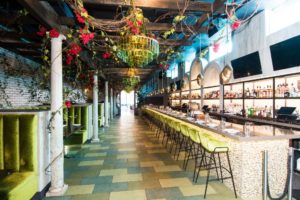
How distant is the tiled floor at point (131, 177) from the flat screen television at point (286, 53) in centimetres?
258

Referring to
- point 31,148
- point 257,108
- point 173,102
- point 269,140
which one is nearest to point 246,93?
point 257,108

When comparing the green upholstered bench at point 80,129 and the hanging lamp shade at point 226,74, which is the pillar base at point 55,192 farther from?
the hanging lamp shade at point 226,74

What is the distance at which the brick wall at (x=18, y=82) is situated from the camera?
16.5 ft

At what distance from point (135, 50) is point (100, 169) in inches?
103

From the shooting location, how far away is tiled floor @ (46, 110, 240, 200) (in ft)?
10.4

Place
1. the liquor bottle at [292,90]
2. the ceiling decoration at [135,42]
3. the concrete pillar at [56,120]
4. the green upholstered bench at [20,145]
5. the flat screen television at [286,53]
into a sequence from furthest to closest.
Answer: the liquor bottle at [292,90]
the flat screen television at [286,53]
the concrete pillar at [56,120]
the green upholstered bench at [20,145]
the ceiling decoration at [135,42]

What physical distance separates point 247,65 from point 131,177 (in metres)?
3.96

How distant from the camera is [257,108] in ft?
18.0

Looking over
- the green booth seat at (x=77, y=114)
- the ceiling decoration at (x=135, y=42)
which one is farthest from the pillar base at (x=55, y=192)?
the green booth seat at (x=77, y=114)

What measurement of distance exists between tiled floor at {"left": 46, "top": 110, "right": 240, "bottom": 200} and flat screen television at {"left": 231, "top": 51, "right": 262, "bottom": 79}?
2810mm

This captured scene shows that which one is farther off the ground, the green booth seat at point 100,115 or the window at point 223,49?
the window at point 223,49

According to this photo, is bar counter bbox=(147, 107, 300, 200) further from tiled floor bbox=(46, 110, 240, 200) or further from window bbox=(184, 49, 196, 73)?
window bbox=(184, 49, 196, 73)

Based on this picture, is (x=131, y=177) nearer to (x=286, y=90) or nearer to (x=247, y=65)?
(x=286, y=90)

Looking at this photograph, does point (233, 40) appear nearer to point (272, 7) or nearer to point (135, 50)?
point (272, 7)
